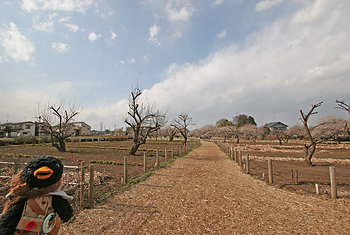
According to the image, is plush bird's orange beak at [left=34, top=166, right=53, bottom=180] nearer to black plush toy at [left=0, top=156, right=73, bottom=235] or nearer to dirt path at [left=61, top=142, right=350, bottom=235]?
black plush toy at [left=0, top=156, right=73, bottom=235]

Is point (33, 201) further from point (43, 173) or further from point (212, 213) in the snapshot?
point (212, 213)

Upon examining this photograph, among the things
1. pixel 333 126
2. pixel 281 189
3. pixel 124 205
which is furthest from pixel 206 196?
pixel 333 126

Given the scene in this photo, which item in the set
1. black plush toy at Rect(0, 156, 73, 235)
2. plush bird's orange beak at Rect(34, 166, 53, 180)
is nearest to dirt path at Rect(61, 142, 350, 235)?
black plush toy at Rect(0, 156, 73, 235)

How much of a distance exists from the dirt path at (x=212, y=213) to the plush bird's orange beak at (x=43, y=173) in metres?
2.02

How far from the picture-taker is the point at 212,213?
14.1 feet

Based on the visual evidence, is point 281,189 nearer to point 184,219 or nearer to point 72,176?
point 184,219

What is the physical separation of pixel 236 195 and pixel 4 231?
5.57 m

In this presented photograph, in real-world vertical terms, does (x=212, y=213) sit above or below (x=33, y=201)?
below

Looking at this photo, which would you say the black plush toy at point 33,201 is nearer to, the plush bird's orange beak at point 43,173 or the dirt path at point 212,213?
the plush bird's orange beak at point 43,173

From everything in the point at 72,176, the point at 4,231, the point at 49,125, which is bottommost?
the point at 72,176

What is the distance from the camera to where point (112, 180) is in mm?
6930

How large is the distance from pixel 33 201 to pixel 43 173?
1.20 ft

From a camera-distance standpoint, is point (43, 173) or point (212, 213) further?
point (212, 213)

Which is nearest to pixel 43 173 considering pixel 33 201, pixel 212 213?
pixel 33 201
